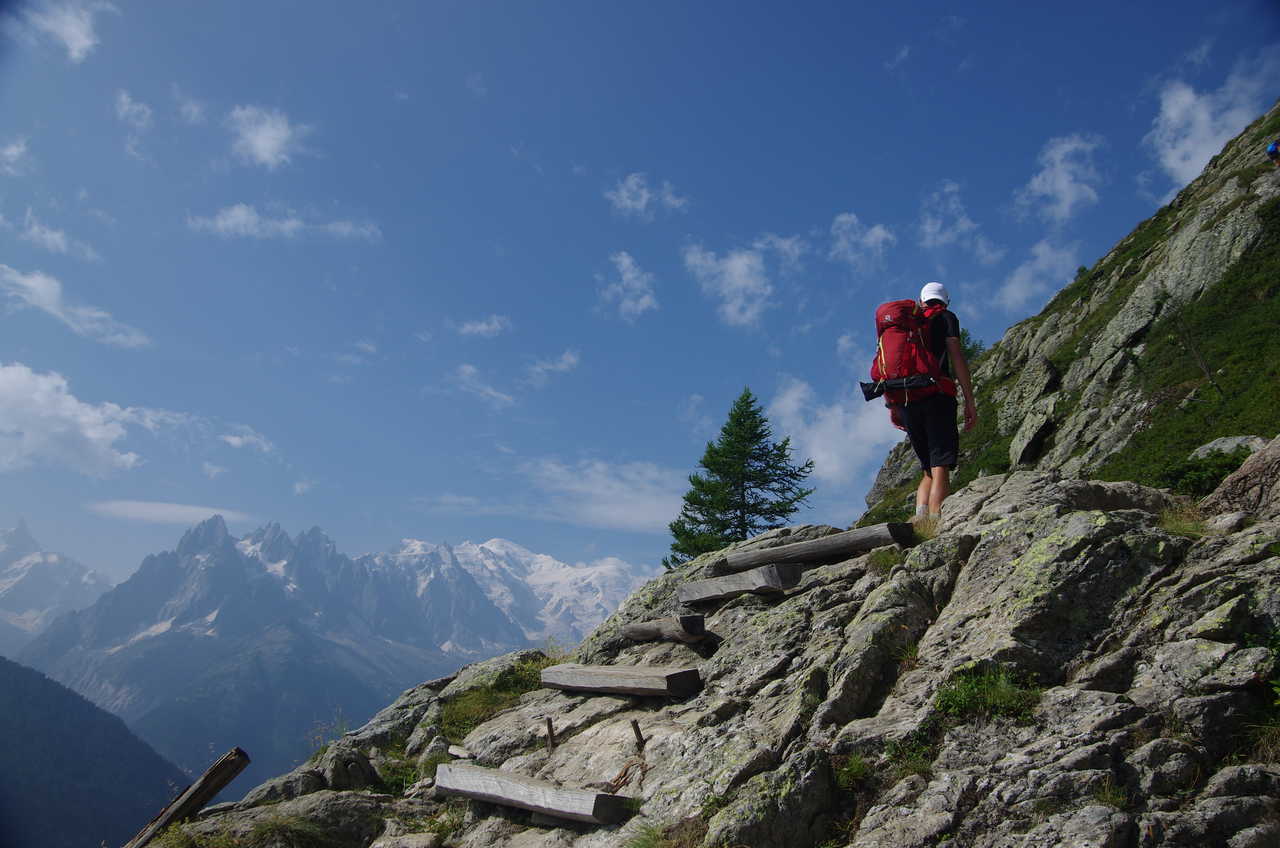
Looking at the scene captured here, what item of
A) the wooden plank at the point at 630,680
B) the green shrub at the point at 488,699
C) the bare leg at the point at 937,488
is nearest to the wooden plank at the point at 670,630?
the wooden plank at the point at 630,680

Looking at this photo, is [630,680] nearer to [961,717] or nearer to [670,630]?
[670,630]

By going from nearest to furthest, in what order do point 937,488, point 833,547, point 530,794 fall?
1. point 530,794
2. point 937,488
3. point 833,547

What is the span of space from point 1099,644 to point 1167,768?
1555 mm

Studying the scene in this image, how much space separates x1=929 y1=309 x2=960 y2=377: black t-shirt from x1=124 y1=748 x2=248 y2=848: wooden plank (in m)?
12.2

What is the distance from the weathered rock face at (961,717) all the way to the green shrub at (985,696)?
0.10 feet

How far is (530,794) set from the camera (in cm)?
879

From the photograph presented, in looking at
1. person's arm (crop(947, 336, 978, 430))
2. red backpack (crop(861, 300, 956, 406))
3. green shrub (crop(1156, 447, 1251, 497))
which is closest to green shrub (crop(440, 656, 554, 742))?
red backpack (crop(861, 300, 956, 406))

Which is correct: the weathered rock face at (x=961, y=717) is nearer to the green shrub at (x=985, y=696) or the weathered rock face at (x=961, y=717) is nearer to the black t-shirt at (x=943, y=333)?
the green shrub at (x=985, y=696)

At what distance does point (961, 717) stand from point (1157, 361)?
37.0m

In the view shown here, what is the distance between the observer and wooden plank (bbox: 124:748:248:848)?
1031cm

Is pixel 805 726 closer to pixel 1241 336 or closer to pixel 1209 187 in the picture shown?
pixel 1241 336

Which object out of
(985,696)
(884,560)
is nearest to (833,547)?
(884,560)

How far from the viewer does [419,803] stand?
33.7 feet

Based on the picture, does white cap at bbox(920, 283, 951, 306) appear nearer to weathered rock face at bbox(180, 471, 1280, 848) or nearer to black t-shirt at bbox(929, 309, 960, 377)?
black t-shirt at bbox(929, 309, 960, 377)
